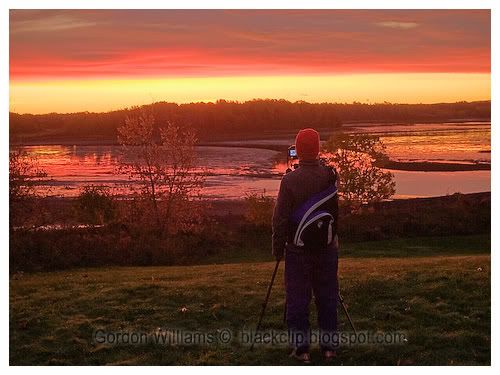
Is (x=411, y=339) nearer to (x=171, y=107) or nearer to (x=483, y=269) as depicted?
(x=483, y=269)

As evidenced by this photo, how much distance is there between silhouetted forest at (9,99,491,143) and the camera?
80.8ft

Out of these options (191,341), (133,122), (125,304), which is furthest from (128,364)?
(133,122)

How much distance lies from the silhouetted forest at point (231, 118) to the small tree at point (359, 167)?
916 centimetres

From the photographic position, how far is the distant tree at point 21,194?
2652cm

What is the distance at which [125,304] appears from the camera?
1065cm

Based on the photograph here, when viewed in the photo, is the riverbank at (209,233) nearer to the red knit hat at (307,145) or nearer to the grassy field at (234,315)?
the grassy field at (234,315)

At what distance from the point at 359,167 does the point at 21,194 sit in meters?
26.1

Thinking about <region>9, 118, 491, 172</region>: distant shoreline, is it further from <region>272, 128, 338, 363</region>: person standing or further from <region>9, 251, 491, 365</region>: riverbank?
<region>272, 128, 338, 363</region>: person standing

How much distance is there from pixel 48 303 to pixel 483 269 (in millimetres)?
7633

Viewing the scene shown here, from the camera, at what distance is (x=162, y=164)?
3784 cm

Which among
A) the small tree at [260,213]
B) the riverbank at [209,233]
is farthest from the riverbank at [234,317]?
the small tree at [260,213]

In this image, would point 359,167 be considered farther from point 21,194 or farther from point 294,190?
point 294,190

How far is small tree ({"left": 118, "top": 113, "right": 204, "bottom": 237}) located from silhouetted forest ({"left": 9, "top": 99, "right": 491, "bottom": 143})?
1.09m

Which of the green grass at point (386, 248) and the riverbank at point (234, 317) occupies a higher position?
the riverbank at point (234, 317)
